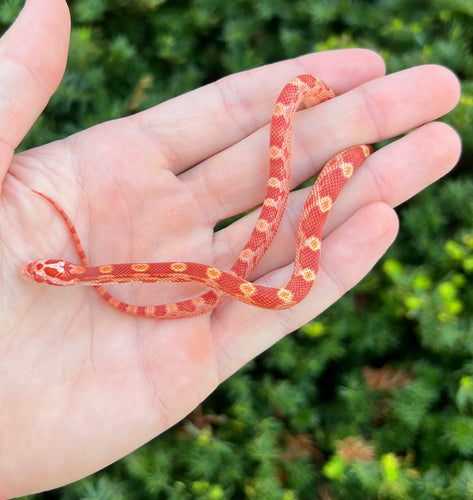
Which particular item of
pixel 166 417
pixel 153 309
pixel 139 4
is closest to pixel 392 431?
pixel 166 417

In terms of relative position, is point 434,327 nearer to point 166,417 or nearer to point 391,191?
point 391,191

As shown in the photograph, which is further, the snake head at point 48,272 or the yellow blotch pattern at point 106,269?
the yellow blotch pattern at point 106,269

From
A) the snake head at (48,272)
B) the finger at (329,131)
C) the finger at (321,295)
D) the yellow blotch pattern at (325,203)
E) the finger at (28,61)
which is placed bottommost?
the finger at (321,295)

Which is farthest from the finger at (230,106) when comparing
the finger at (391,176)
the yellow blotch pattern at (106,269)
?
the yellow blotch pattern at (106,269)

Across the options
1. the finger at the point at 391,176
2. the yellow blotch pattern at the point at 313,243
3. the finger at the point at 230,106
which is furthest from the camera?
the finger at the point at 230,106

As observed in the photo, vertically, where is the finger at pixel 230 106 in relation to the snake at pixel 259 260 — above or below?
above

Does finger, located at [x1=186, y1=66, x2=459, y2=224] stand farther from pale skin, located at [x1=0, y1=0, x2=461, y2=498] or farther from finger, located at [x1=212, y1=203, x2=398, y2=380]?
finger, located at [x1=212, y1=203, x2=398, y2=380]

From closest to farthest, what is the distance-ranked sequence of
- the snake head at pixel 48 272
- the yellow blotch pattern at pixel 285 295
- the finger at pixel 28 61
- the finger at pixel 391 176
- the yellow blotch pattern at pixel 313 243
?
the finger at pixel 28 61 < the snake head at pixel 48 272 < the yellow blotch pattern at pixel 285 295 < the yellow blotch pattern at pixel 313 243 < the finger at pixel 391 176

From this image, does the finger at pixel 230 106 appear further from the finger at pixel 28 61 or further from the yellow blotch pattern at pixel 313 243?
the yellow blotch pattern at pixel 313 243
